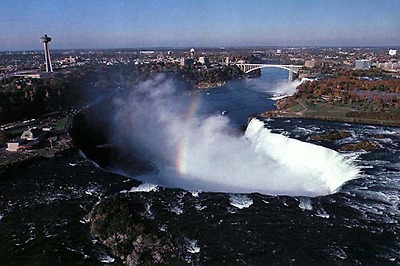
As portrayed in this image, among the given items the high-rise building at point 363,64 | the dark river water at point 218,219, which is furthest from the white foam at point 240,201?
the high-rise building at point 363,64

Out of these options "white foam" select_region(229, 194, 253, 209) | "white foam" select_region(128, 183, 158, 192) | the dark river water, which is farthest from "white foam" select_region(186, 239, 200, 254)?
"white foam" select_region(128, 183, 158, 192)

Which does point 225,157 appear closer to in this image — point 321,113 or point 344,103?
point 321,113

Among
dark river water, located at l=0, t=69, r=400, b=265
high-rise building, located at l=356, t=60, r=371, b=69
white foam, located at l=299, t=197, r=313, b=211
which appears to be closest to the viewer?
dark river water, located at l=0, t=69, r=400, b=265

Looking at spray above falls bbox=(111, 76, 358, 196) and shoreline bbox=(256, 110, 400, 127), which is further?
shoreline bbox=(256, 110, 400, 127)

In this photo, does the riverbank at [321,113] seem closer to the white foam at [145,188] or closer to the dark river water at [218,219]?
the dark river water at [218,219]

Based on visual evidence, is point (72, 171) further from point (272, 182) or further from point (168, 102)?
point (168, 102)

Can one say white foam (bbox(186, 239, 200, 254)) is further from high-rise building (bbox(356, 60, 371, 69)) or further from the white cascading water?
high-rise building (bbox(356, 60, 371, 69))

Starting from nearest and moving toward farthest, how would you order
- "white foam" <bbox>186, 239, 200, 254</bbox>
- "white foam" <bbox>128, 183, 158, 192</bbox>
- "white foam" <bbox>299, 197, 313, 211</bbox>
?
1. "white foam" <bbox>186, 239, 200, 254</bbox>
2. "white foam" <bbox>299, 197, 313, 211</bbox>
3. "white foam" <bbox>128, 183, 158, 192</bbox>

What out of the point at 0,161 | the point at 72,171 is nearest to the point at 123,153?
the point at 72,171
